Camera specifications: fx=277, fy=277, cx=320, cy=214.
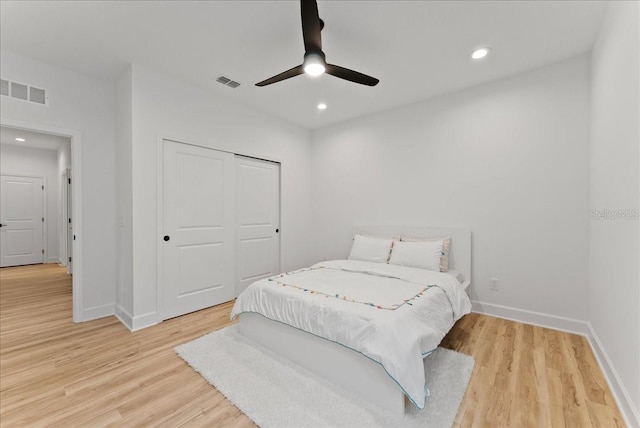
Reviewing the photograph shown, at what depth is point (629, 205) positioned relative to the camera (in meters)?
1.60

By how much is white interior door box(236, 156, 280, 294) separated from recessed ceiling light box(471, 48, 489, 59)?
287 cm

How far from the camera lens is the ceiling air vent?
312 centimetres

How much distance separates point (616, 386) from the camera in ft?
5.73

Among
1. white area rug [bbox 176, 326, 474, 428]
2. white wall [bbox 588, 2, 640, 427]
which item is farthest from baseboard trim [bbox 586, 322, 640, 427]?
white area rug [bbox 176, 326, 474, 428]

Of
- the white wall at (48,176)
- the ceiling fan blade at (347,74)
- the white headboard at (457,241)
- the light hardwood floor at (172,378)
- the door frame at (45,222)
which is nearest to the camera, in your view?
the light hardwood floor at (172,378)

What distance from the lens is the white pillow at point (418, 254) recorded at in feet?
10.3

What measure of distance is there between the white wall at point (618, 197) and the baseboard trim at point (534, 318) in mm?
293

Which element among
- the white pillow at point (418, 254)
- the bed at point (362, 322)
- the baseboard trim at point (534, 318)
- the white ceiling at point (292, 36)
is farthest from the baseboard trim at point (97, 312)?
the baseboard trim at point (534, 318)

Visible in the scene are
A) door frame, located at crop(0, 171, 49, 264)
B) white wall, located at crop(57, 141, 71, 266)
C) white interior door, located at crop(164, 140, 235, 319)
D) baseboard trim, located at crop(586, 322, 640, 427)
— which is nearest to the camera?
baseboard trim, located at crop(586, 322, 640, 427)

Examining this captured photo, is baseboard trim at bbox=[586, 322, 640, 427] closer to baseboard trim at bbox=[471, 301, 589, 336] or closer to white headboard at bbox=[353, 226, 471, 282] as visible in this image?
baseboard trim at bbox=[471, 301, 589, 336]

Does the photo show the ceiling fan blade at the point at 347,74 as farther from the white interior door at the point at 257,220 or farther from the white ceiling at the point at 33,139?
the white ceiling at the point at 33,139

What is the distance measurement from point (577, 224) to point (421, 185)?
5.26 feet

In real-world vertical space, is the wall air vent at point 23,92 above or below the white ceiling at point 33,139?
below

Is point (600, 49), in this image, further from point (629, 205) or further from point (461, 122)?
point (629, 205)
